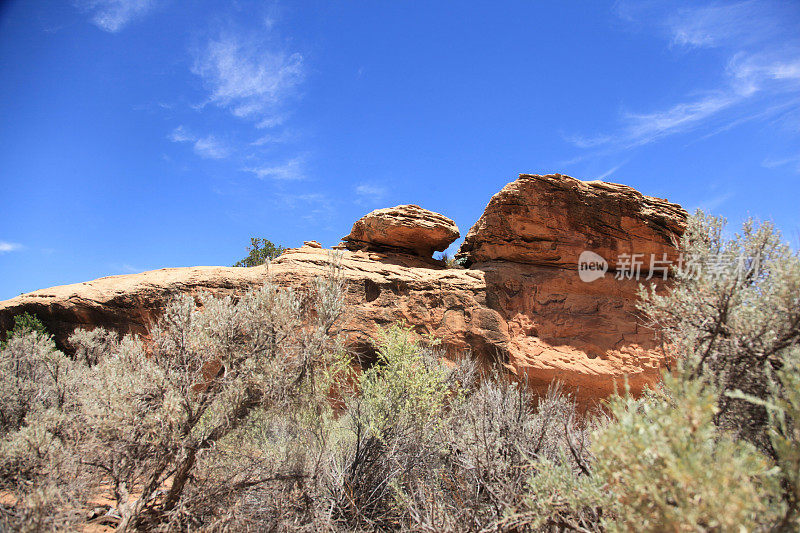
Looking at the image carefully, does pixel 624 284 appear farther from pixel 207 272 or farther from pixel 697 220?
pixel 207 272

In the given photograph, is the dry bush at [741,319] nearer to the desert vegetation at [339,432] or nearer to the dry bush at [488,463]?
the desert vegetation at [339,432]

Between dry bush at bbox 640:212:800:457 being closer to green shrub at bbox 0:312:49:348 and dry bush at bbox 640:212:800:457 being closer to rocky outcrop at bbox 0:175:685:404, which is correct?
rocky outcrop at bbox 0:175:685:404

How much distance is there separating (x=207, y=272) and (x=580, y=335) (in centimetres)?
1008

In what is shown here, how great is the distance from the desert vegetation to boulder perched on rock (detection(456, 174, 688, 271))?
6777 mm

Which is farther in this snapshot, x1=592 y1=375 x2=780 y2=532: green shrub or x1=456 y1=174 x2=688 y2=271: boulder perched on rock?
x1=456 y1=174 x2=688 y2=271: boulder perched on rock

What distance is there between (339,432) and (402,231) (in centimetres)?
735

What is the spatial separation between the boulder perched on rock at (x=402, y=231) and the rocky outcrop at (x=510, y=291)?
114mm

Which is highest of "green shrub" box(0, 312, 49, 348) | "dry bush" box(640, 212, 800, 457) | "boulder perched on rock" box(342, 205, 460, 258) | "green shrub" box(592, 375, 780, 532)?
"boulder perched on rock" box(342, 205, 460, 258)

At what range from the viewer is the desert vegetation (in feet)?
11.2

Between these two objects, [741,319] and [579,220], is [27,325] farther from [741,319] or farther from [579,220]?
[579,220]

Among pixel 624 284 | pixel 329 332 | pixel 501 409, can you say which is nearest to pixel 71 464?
pixel 329 332

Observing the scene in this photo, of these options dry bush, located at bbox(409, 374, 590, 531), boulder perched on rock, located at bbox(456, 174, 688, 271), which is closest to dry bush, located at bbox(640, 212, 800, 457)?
dry bush, located at bbox(409, 374, 590, 531)

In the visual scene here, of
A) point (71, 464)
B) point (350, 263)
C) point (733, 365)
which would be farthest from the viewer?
point (350, 263)

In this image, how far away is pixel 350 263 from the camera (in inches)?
434
